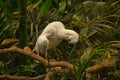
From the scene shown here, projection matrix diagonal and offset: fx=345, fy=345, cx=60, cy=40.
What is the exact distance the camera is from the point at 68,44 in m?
3.06

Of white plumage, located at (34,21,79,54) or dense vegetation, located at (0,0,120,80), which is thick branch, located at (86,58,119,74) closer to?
dense vegetation, located at (0,0,120,80)

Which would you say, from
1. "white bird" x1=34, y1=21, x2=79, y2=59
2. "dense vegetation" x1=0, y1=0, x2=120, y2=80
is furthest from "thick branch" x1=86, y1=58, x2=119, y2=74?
"white bird" x1=34, y1=21, x2=79, y2=59

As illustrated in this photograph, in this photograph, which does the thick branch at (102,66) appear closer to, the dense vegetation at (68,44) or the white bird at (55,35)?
the dense vegetation at (68,44)

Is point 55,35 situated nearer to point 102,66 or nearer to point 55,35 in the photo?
point 55,35

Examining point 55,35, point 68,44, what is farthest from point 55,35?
point 68,44

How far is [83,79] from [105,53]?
18.9 inches

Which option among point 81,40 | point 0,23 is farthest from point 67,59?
point 0,23

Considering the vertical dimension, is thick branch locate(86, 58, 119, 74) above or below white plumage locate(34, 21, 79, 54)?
below

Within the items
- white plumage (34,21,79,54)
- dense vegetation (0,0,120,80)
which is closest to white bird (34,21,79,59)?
white plumage (34,21,79,54)

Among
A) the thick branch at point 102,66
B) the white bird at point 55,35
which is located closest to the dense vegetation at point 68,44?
the thick branch at point 102,66

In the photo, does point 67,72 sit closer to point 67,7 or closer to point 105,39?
point 105,39

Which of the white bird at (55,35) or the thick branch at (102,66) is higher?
the white bird at (55,35)

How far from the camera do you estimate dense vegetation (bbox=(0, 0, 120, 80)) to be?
2255 millimetres

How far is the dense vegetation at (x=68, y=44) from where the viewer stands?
2.25 metres
